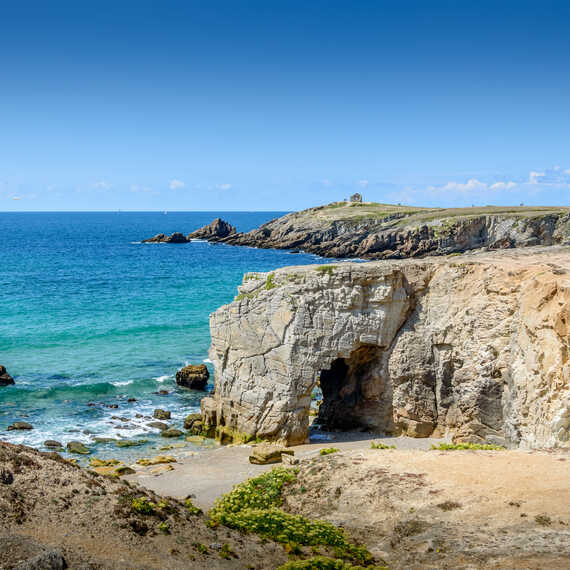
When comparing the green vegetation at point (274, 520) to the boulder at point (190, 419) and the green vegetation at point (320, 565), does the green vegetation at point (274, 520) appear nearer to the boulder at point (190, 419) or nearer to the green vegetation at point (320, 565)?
the green vegetation at point (320, 565)

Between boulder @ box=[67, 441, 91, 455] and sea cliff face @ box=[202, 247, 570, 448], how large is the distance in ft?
19.8

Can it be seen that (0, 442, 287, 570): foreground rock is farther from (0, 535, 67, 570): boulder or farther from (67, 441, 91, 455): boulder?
(67, 441, 91, 455): boulder

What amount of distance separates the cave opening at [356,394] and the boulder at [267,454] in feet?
17.5

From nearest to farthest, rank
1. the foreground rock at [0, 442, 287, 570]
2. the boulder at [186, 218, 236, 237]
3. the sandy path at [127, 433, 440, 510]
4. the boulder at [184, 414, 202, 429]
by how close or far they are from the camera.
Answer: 1. the foreground rock at [0, 442, 287, 570]
2. the sandy path at [127, 433, 440, 510]
3. the boulder at [184, 414, 202, 429]
4. the boulder at [186, 218, 236, 237]

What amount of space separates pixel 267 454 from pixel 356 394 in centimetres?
679

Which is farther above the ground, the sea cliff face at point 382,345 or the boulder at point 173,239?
the boulder at point 173,239

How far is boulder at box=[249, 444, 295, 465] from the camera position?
2470 centimetres

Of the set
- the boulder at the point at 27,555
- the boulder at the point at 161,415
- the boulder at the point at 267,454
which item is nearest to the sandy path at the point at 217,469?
the boulder at the point at 267,454

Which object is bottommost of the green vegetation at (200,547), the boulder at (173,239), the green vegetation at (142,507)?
the green vegetation at (200,547)

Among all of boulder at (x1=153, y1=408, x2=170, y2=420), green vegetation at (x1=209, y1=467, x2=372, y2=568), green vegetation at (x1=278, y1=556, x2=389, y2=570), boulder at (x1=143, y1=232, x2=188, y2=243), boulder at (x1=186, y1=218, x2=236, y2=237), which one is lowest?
boulder at (x1=153, y1=408, x2=170, y2=420)

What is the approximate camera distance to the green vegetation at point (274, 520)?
15.5 meters

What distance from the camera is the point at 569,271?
23.4 m

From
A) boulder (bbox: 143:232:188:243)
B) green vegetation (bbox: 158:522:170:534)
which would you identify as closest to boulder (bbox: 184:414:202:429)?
green vegetation (bbox: 158:522:170:534)

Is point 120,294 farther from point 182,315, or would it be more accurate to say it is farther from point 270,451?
point 270,451
